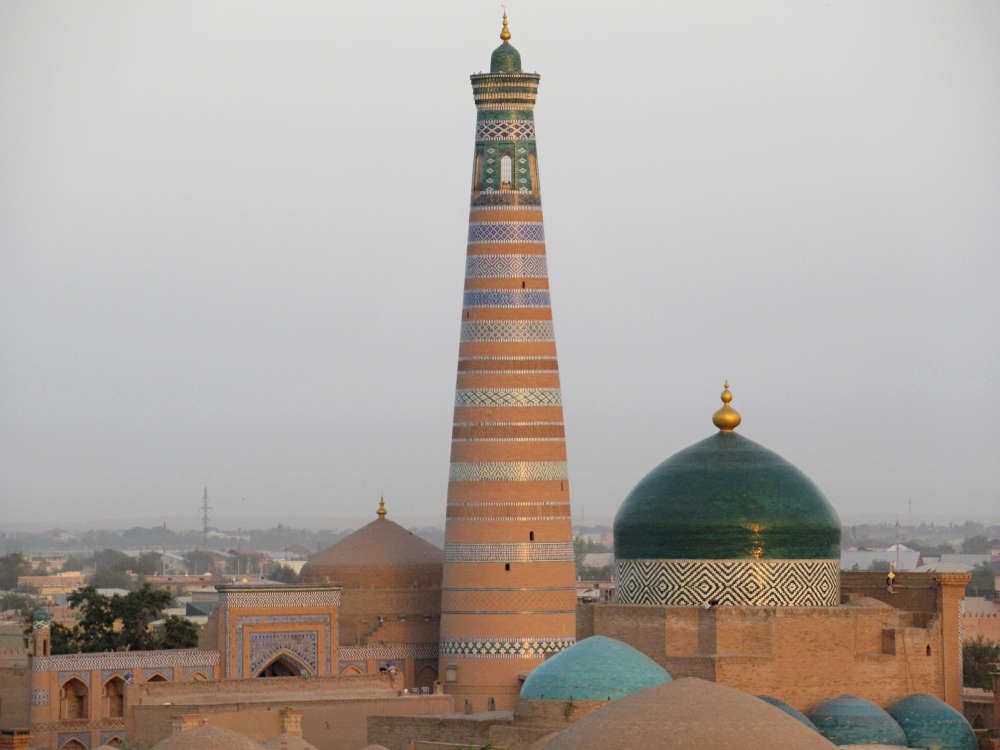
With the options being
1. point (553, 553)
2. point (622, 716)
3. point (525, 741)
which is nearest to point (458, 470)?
point (553, 553)

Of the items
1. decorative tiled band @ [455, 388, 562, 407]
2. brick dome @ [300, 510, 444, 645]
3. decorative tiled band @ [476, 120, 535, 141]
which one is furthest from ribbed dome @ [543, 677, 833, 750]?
brick dome @ [300, 510, 444, 645]

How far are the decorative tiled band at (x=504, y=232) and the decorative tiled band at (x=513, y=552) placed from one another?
13.2ft

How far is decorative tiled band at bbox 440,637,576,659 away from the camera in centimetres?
4122

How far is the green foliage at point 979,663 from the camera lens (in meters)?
46.0

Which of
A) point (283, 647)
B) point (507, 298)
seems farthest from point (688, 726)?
point (283, 647)

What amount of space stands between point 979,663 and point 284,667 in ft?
38.2

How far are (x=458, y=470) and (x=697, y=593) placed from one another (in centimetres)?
878

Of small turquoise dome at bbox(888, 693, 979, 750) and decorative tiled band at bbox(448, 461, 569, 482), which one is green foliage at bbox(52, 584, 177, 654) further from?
small turquoise dome at bbox(888, 693, 979, 750)

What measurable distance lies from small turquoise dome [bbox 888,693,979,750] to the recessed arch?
36.5 ft

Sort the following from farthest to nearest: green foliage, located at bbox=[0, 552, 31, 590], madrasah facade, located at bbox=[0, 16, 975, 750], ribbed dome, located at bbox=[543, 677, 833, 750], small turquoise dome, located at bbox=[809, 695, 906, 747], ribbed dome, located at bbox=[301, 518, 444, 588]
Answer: green foliage, located at bbox=[0, 552, 31, 590], ribbed dome, located at bbox=[301, 518, 444, 588], madrasah facade, located at bbox=[0, 16, 975, 750], small turquoise dome, located at bbox=[809, 695, 906, 747], ribbed dome, located at bbox=[543, 677, 833, 750]

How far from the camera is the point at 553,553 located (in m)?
41.6

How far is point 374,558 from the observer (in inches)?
1748

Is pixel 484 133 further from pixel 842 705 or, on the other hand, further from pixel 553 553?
pixel 842 705

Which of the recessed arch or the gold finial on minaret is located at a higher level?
the gold finial on minaret
